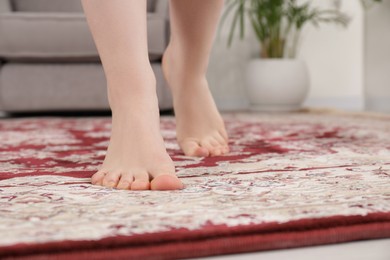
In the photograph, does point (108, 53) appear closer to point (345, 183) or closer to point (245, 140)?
point (345, 183)

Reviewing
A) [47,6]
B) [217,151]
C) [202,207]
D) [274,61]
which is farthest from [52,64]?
[202,207]

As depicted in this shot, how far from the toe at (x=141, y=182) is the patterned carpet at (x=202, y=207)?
0.02 meters

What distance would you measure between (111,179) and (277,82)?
8.56 feet

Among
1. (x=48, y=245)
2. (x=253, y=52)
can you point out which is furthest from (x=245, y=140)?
(x=253, y=52)

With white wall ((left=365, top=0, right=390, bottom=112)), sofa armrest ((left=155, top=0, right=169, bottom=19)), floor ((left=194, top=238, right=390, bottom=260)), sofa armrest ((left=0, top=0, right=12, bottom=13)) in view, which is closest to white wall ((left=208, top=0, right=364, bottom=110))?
white wall ((left=365, top=0, right=390, bottom=112))

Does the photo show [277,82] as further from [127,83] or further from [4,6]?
[127,83]

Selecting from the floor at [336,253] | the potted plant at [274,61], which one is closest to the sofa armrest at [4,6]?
the potted plant at [274,61]

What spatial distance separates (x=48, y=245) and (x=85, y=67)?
222 cm

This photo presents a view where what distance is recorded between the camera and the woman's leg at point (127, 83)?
2.70 ft

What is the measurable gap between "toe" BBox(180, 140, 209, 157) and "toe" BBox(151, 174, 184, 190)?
1.27ft

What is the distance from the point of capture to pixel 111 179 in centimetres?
79

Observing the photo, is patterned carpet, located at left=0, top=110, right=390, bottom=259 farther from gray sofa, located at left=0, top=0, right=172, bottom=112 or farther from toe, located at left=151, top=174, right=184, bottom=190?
gray sofa, located at left=0, top=0, right=172, bottom=112

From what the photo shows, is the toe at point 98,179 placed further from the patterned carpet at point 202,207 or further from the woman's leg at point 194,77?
the woman's leg at point 194,77

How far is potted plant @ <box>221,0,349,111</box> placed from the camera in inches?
130
